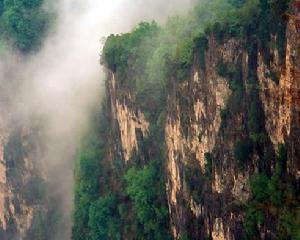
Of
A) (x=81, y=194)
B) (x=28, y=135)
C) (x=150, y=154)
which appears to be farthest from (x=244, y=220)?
(x=28, y=135)

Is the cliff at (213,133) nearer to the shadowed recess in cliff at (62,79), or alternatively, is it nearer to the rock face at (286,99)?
the rock face at (286,99)

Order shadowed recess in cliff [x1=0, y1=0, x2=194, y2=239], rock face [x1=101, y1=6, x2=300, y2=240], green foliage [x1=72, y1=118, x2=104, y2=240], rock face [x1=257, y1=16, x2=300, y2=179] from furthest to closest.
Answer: shadowed recess in cliff [x1=0, y1=0, x2=194, y2=239]
green foliage [x1=72, y1=118, x2=104, y2=240]
rock face [x1=101, y1=6, x2=300, y2=240]
rock face [x1=257, y1=16, x2=300, y2=179]

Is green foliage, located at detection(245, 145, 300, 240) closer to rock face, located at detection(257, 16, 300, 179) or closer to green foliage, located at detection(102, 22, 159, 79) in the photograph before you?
rock face, located at detection(257, 16, 300, 179)

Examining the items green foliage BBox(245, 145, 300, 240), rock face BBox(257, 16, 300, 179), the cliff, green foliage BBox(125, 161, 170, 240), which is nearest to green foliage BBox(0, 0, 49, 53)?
the cliff

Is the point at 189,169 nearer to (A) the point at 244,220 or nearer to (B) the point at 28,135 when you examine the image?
(A) the point at 244,220

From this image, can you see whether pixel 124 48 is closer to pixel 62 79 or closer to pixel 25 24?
pixel 62 79

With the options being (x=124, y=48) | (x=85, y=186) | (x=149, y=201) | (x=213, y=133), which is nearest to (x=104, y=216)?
(x=85, y=186)

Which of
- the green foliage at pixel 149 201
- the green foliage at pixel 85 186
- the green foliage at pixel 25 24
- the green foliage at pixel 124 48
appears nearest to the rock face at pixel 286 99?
the green foliage at pixel 149 201
